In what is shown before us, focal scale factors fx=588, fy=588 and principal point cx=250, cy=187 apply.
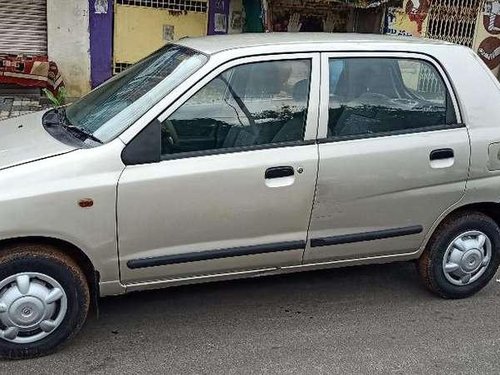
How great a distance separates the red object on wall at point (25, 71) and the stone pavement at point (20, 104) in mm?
220

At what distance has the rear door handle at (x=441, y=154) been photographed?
143 inches

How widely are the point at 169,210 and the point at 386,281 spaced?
1.97 m

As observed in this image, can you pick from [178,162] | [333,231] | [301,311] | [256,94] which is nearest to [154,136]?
[178,162]

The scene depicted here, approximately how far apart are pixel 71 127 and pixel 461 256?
265 cm

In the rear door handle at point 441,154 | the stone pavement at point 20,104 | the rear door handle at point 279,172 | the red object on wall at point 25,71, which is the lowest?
the stone pavement at point 20,104

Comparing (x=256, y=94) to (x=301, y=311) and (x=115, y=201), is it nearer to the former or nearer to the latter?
(x=115, y=201)

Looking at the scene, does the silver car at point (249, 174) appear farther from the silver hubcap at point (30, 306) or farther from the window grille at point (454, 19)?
the window grille at point (454, 19)

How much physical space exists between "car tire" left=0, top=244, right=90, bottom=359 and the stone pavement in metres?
6.09

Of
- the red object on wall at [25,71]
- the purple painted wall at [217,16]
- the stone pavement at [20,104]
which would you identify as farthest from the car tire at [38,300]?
the purple painted wall at [217,16]

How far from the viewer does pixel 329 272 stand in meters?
4.43

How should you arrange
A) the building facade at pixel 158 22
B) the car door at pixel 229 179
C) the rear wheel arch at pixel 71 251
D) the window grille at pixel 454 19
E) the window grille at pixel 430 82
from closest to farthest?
the rear wheel arch at pixel 71 251 < the car door at pixel 229 179 < the window grille at pixel 430 82 < the building facade at pixel 158 22 < the window grille at pixel 454 19

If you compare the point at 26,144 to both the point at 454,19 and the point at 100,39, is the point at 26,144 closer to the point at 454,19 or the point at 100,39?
the point at 100,39

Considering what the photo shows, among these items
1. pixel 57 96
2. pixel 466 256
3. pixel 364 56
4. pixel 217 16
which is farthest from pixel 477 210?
pixel 217 16

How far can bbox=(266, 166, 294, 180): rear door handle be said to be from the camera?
3285 millimetres
